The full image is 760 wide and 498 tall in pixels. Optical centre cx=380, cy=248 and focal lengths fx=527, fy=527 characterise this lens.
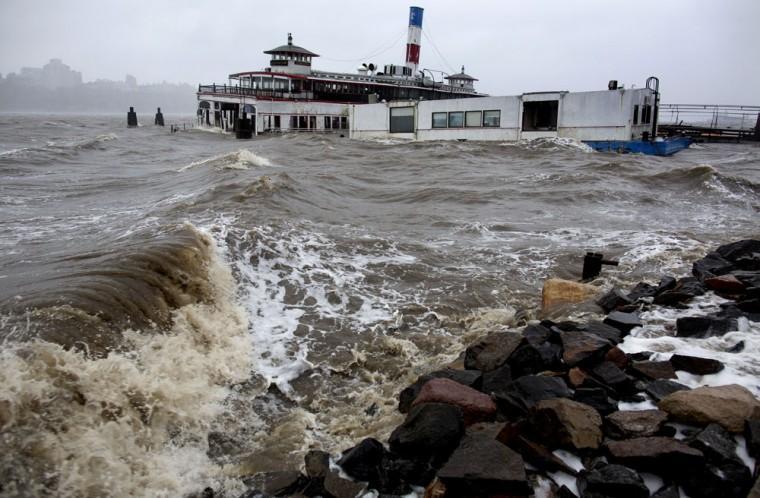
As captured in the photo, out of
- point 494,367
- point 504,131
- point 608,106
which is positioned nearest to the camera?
point 494,367

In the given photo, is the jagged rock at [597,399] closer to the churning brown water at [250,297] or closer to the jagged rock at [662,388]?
the jagged rock at [662,388]

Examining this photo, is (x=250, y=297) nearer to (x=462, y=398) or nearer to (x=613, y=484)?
(x=462, y=398)

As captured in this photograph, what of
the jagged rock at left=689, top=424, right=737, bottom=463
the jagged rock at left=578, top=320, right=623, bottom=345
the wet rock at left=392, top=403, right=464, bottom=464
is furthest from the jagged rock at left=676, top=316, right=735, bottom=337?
the wet rock at left=392, top=403, right=464, bottom=464

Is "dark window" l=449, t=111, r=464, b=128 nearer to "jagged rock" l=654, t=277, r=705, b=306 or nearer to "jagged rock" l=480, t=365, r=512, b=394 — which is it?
"jagged rock" l=654, t=277, r=705, b=306

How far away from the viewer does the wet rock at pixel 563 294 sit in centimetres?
637

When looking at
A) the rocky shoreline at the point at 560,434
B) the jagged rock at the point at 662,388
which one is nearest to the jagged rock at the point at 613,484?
the rocky shoreline at the point at 560,434

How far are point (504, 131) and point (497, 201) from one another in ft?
54.9

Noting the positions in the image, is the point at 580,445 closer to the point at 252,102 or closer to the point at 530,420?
the point at 530,420

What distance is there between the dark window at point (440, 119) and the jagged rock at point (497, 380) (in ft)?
96.6

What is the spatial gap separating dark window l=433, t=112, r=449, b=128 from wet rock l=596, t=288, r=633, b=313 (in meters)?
27.6

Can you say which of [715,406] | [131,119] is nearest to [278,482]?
[715,406]

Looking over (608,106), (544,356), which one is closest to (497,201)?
(544,356)

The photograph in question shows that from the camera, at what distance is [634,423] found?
324cm

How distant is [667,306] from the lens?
550cm
